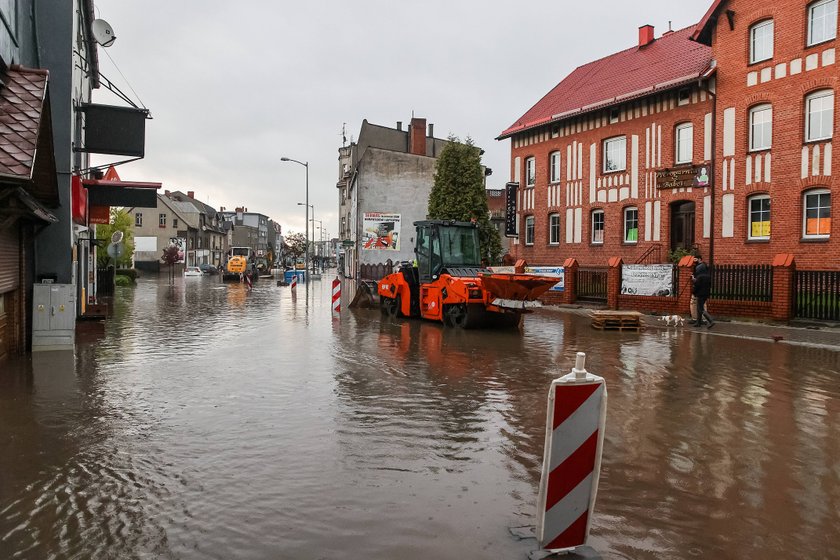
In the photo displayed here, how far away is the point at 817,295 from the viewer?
1756cm

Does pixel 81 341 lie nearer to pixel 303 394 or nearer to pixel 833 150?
pixel 303 394

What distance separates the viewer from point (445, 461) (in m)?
5.36

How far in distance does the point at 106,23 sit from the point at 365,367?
11396 mm

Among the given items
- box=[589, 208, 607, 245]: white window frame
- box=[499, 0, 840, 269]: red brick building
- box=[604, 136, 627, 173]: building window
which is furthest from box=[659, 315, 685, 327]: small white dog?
box=[604, 136, 627, 173]: building window

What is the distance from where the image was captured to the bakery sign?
23.8 m

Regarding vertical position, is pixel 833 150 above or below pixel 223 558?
above

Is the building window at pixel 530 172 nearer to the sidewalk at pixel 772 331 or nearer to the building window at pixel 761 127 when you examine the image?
the building window at pixel 761 127

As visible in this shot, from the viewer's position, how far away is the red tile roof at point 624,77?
83.7ft

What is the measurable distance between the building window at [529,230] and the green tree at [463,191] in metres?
3.86

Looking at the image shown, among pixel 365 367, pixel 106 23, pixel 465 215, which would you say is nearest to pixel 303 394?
pixel 365 367

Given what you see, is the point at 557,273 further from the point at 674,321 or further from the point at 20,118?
the point at 20,118

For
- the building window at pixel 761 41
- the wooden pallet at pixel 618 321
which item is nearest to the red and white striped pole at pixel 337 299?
the wooden pallet at pixel 618 321

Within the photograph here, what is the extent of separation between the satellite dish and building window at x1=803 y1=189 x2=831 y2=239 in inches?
828

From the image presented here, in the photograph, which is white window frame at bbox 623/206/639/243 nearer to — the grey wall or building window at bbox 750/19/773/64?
building window at bbox 750/19/773/64
